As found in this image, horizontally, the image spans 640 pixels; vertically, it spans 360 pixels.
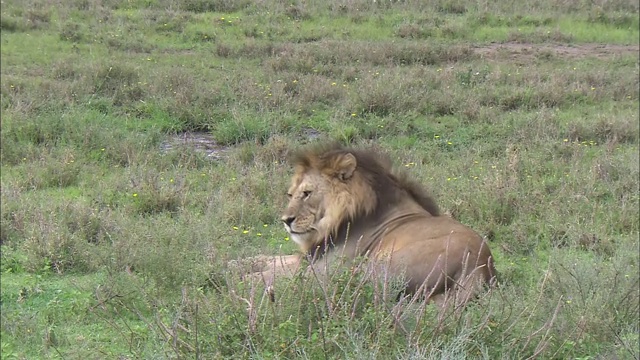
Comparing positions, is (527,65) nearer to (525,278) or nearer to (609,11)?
(609,11)

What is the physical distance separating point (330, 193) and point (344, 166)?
0.21 metres

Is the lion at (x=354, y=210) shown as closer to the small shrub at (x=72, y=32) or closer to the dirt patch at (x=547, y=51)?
the small shrub at (x=72, y=32)

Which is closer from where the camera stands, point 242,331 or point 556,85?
point 242,331

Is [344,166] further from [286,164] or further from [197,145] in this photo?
[197,145]

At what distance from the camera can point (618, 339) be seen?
14.5 ft

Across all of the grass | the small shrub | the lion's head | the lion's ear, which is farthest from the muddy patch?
the lion's ear

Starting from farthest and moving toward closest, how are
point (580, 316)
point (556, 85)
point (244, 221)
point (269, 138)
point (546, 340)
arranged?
point (556, 85)
point (269, 138)
point (244, 221)
point (580, 316)
point (546, 340)

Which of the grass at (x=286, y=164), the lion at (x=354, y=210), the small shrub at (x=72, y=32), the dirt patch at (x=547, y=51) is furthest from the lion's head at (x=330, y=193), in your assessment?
the dirt patch at (x=547, y=51)

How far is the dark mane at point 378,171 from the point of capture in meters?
5.98

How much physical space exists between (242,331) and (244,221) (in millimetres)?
3495

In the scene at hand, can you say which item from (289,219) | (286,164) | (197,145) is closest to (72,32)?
(197,145)

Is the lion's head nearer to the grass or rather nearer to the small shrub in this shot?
the grass

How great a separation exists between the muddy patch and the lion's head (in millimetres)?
3823

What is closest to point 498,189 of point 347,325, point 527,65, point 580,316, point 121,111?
point 580,316
